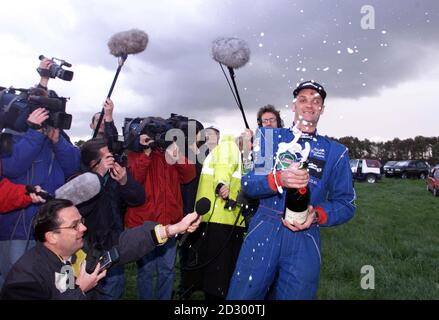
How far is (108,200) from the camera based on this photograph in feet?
15.1

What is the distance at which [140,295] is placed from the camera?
16.5ft

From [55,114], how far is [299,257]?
8.52 ft

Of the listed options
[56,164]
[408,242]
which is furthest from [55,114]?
[408,242]

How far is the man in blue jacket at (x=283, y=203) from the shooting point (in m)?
3.42

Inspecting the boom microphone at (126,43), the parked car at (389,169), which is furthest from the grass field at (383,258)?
the parked car at (389,169)

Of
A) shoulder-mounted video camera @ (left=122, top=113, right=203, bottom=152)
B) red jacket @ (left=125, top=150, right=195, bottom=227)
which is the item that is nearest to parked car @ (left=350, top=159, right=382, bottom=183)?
red jacket @ (left=125, top=150, right=195, bottom=227)

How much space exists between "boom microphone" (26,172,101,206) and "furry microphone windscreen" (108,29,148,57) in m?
2.64

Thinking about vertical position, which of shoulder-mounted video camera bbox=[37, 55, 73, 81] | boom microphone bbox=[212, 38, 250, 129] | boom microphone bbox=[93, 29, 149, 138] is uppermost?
boom microphone bbox=[93, 29, 149, 138]

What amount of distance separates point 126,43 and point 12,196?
2896 millimetres

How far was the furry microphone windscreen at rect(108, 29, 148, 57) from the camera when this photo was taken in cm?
590

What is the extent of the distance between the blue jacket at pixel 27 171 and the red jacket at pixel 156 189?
93cm

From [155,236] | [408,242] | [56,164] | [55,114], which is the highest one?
[55,114]

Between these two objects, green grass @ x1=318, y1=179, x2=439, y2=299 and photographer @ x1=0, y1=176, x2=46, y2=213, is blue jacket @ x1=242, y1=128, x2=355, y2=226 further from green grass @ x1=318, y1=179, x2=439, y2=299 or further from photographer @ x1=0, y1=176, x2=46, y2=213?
green grass @ x1=318, y1=179, x2=439, y2=299
